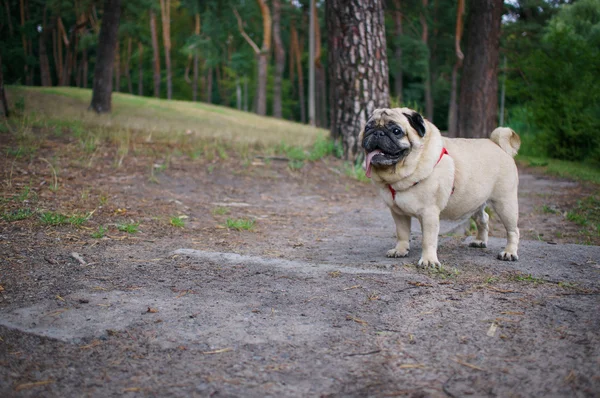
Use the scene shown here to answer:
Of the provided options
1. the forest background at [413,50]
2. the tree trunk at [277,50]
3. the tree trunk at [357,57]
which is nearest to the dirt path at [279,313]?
the tree trunk at [357,57]

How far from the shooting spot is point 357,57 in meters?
9.69

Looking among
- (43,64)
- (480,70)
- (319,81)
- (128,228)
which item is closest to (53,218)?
(128,228)

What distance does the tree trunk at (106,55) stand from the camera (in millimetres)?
15156

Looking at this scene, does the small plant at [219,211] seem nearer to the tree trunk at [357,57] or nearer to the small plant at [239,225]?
the small plant at [239,225]

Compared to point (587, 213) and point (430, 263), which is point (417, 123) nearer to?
Answer: point (430, 263)

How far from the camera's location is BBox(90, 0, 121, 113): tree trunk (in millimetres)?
15156

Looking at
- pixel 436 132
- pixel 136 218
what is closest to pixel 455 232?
pixel 436 132

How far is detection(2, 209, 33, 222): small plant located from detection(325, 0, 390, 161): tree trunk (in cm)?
613

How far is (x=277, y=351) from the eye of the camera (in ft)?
9.04

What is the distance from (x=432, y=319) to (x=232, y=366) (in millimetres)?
1238

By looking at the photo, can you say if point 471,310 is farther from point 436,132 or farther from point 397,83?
point 397,83

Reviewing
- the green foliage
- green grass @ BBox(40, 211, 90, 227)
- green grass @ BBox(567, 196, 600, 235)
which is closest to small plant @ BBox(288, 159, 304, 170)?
green grass @ BBox(567, 196, 600, 235)

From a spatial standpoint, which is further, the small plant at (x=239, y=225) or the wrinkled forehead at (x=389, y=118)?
the small plant at (x=239, y=225)

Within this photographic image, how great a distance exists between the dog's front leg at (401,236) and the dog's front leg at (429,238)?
40 centimetres
